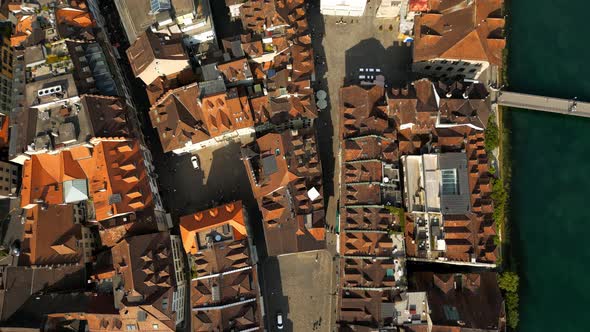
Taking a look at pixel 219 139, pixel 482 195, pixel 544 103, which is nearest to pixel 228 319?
pixel 219 139

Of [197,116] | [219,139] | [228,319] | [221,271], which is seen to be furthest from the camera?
[219,139]

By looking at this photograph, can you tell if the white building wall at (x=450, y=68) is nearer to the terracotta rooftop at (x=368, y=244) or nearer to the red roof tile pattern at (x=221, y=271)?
the terracotta rooftop at (x=368, y=244)

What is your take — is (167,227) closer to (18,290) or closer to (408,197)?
(18,290)

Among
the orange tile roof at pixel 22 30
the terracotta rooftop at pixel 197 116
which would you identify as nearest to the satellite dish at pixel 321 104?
the terracotta rooftop at pixel 197 116

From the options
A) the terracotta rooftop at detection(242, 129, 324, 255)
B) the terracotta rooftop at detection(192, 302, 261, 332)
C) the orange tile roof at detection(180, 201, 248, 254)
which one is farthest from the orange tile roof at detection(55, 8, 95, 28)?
the terracotta rooftop at detection(192, 302, 261, 332)

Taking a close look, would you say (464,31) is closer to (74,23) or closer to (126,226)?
(126,226)
